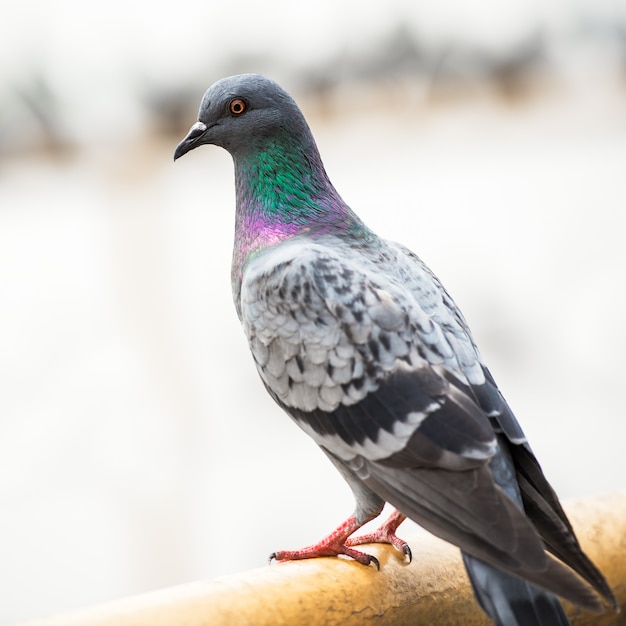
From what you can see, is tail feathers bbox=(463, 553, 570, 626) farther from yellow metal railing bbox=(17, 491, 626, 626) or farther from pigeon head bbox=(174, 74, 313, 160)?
pigeon head bbox=(174, 74, 313, 160)

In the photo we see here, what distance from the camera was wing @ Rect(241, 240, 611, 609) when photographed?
2049 millimetres

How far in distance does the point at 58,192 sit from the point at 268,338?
4411 mm

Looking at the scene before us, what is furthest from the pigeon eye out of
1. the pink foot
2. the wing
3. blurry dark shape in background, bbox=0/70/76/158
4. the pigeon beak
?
blurry dark shape in background, bbox=0/70/76/158

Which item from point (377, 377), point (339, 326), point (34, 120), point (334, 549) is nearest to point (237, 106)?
point (339, 326)

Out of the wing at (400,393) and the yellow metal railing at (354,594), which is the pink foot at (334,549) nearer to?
the yellow metal railing at (354,594)

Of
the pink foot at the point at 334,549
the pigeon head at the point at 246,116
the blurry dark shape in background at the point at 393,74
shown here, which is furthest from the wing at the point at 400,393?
the blurry dark shape in background at the point at 393,74

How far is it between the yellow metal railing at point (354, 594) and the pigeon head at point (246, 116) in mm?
1227

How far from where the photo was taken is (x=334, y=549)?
2432mm

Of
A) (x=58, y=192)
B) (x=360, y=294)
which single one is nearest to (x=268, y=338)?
(x=360, y=294)

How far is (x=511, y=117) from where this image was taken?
703 cm

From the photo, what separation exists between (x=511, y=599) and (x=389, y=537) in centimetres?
60

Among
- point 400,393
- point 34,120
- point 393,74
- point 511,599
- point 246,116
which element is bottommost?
point 511,599

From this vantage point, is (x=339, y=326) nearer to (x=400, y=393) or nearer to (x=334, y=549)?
(x=400, y=393)

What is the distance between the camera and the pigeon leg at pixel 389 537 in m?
2.45
